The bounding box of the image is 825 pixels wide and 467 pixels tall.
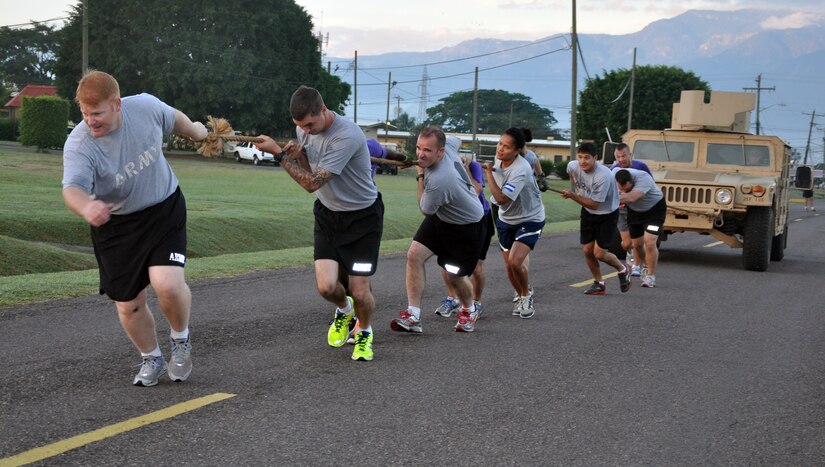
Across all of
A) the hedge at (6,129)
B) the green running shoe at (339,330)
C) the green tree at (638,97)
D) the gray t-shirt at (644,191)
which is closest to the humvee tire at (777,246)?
the gray t-shirt at (644,191)

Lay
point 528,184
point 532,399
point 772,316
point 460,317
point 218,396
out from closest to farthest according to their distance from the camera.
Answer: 1. point 218,396
2. point 532,399
3. point 460,317
4. point 528,184
5. point 772,316

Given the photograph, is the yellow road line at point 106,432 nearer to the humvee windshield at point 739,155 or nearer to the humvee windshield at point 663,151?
the humvee windshield at point 663,151

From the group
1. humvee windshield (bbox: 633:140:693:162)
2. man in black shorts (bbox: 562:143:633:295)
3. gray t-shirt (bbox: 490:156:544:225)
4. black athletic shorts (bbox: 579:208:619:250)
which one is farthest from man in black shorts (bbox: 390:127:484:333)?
humvee windshield (bbox: 633:140:693:162)

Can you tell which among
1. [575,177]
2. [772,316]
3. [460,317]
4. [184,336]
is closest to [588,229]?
[575,177]

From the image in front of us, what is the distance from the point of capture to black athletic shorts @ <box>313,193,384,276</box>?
7238mm

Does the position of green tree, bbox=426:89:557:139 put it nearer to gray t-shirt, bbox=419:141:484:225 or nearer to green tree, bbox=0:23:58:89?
green tree, bbox=0:23:58:89

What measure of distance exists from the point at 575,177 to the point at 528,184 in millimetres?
1945

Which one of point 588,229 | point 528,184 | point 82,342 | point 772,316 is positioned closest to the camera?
point 82,342

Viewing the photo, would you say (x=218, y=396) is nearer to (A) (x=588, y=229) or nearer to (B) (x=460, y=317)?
(B) (x=460, y=317)

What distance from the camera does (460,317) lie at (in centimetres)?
883

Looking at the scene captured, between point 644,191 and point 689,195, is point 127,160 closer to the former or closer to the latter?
point 644,191

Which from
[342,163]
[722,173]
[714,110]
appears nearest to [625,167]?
[722,173]

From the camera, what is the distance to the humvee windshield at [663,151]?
1834cm

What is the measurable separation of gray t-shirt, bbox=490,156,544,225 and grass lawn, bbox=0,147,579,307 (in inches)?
157
